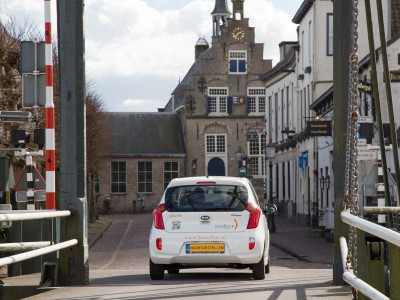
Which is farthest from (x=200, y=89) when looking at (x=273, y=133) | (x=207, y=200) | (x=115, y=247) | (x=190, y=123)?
(x=207, y=200)

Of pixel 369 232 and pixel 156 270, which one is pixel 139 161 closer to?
pixel 156 270

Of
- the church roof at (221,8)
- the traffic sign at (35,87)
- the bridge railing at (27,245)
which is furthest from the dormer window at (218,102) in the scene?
the bridge railing at (27,245)

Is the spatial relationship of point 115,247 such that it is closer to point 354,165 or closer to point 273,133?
point 354,165

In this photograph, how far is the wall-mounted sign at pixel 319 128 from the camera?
4071 cm

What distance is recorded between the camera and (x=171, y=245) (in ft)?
53.7

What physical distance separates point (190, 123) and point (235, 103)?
3831mm

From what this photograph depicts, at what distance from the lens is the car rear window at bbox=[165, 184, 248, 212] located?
1666 centimetres

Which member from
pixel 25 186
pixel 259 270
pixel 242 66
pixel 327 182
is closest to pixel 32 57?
pixel 259 270

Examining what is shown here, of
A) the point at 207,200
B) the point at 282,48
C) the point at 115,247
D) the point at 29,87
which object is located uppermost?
the point at 282,48

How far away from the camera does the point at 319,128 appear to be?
40.9 m

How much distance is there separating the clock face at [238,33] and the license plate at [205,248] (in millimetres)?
75443

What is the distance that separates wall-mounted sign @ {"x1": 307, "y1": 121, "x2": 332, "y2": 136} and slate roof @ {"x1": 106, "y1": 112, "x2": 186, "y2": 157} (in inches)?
2016

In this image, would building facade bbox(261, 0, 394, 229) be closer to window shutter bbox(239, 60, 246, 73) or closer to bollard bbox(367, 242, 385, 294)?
window shutter bbox(239, 60, 246, 73)

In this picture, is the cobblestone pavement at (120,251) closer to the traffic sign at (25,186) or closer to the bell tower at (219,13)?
the traffic sign at (25,186)
